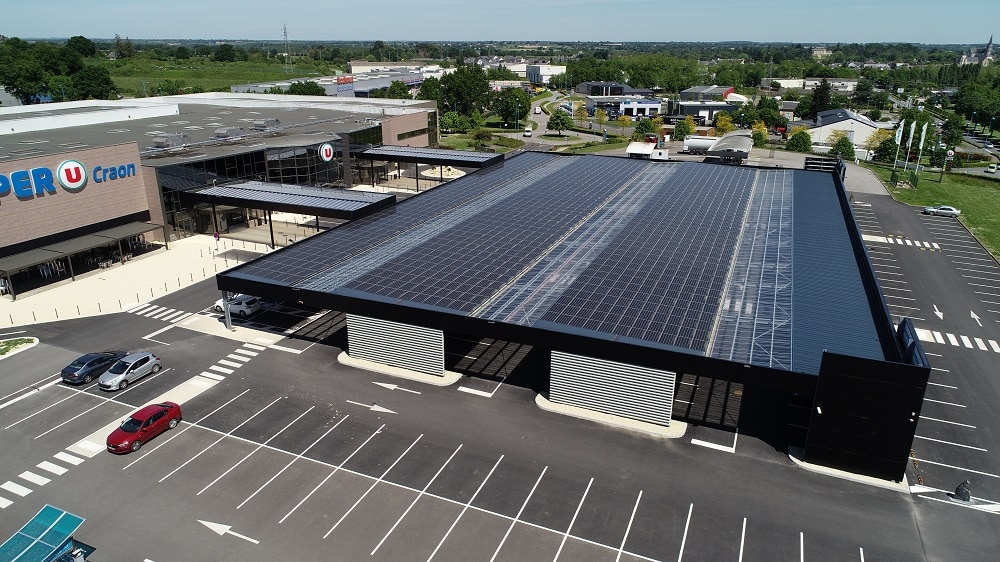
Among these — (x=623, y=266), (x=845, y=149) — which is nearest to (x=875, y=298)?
(x=623, y=266)

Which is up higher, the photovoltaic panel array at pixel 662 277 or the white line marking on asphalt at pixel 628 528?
the photovoltaic panel array at pixel 662 277

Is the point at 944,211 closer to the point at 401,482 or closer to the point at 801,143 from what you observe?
the point at 801,143

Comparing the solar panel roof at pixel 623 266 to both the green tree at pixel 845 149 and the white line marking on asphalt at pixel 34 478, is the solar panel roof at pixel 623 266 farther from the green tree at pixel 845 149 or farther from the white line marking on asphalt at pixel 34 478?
the green tree at pixel 845 149

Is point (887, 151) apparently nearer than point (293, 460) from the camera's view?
No

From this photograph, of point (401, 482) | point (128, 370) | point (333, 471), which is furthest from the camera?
point (128, 370)

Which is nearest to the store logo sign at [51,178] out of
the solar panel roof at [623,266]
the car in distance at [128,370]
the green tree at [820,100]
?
the car in distance at [128,370]

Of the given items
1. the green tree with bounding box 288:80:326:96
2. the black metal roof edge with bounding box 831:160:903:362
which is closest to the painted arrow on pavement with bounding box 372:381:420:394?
Result: the black metal roof edge with bounding box 831:160:903:362

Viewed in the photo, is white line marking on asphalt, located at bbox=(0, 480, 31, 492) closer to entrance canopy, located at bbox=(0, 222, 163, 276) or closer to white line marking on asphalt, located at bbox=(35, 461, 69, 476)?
white line marking on asphalt, located at bbox=(35, 461, 69, 476)
